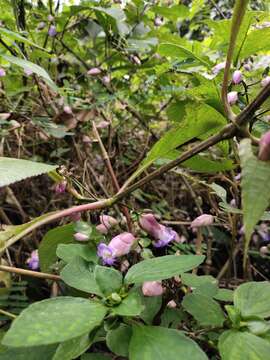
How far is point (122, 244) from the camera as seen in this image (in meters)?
0.52

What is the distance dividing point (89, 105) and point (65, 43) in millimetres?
396

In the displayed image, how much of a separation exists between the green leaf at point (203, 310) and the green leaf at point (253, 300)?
0.02m

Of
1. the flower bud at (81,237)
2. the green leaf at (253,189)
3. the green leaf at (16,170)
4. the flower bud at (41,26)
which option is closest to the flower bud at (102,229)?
the flower bud at (81,237)

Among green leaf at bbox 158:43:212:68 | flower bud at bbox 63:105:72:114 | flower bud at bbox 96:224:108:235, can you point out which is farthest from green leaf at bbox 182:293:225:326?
flower bud at bbox 63:105:72:114

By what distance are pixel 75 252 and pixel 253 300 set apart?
8.2 inches

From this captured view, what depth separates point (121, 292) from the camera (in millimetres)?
441

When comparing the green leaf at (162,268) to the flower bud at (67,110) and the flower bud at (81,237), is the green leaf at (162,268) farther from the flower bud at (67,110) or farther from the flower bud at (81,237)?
the flower bud at (67,110)

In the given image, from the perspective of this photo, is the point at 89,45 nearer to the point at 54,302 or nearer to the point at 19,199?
the point at 19,199

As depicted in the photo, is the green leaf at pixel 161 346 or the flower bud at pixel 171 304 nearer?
the green leaf at pixel 161 346

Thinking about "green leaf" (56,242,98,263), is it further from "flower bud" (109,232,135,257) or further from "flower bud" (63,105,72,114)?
"flower bud" (63,105,72,114)

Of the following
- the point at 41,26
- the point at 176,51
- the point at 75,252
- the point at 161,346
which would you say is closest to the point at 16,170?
the point at 75,252

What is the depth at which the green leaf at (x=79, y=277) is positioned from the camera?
0.44 metres

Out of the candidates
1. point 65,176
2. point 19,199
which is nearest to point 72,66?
point 19,199

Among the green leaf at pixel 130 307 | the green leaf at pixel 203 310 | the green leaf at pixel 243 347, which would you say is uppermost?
the green leaf at pixel 130 307
